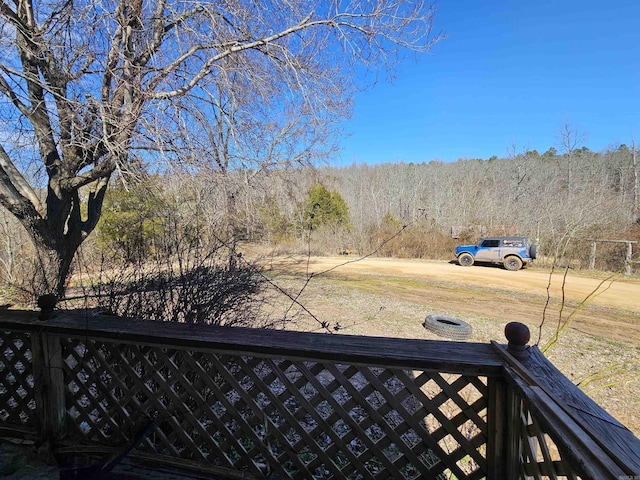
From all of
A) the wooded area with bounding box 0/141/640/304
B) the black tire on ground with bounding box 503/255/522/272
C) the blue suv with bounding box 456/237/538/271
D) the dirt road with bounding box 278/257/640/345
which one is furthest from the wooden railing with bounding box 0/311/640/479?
the blue suv with bounding box 456/237/538/271

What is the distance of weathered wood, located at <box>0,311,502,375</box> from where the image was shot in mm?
1324

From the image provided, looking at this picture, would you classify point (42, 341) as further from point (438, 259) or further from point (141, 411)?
point (438, 259)

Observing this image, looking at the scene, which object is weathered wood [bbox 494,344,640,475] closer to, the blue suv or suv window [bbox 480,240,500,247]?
the blue suv

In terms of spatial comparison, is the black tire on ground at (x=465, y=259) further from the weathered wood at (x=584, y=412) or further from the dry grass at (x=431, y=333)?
the weathered wood at (x=584, y=412)

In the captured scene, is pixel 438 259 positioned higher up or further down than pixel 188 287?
further down

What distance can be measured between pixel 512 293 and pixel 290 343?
9.57 m

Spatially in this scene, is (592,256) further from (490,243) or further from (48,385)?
(48,385)

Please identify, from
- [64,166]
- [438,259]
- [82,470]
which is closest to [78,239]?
[64,166]

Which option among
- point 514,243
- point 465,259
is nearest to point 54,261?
point 465,259

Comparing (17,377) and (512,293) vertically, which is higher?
(17,377)

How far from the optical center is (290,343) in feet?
4.87

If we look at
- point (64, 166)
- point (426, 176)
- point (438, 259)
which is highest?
point (426, 176)

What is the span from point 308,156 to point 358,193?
895 inches

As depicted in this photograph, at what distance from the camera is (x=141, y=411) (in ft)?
6.00
